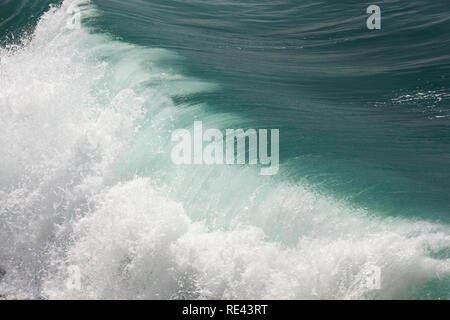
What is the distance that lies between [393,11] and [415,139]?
6.69m

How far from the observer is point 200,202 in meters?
7.07

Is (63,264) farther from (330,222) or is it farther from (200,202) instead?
(330,222)

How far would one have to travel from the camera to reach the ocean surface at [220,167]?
235 inches

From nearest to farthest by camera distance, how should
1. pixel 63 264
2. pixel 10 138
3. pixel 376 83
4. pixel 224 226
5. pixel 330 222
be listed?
1. pixel 330 222
2. pixel 224 226
3. pixel 63 264
4. pixel 10 138
5. pixel 376 83

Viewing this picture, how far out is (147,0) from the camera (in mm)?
14883

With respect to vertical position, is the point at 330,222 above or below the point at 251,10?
below

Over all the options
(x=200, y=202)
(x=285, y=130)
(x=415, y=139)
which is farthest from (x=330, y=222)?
(x=415, y=139)

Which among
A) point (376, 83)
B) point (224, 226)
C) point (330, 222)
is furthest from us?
point (376, 83)

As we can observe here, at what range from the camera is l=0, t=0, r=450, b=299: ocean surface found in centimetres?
596

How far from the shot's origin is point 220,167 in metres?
7.29
